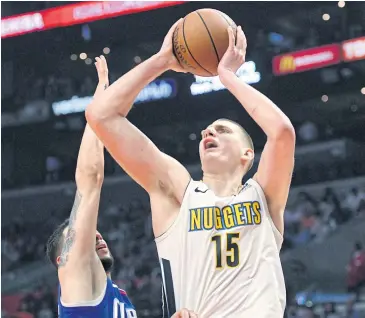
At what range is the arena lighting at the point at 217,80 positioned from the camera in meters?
11.2

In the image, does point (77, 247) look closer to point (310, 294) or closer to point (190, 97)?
point (310, 294)

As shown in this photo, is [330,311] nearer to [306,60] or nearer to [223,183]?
[306,60]

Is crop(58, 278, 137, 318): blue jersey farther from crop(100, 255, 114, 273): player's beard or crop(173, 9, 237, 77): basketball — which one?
crop(173, 9, 237, 77): basketball

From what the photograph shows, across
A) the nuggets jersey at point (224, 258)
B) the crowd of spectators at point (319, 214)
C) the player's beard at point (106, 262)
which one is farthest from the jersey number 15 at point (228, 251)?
the crowd of spectators at point (319, 214)

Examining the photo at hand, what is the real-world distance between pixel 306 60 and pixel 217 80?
4.84ft

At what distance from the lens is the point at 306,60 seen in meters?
11.5

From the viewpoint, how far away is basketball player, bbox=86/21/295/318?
2756 millimetres

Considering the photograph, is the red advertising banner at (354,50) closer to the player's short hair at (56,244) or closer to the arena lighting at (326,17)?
the arena lighting at (326,17)

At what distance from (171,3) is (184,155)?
2483 mm

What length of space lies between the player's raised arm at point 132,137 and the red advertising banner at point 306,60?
28.4 feet

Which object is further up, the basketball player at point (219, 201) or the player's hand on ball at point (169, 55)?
the player's hand on ball at point (169, 55)

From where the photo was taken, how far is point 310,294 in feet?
32.6

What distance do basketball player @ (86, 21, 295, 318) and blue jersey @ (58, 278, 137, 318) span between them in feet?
1.64

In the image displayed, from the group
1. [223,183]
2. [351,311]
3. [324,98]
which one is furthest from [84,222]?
[324,98]
